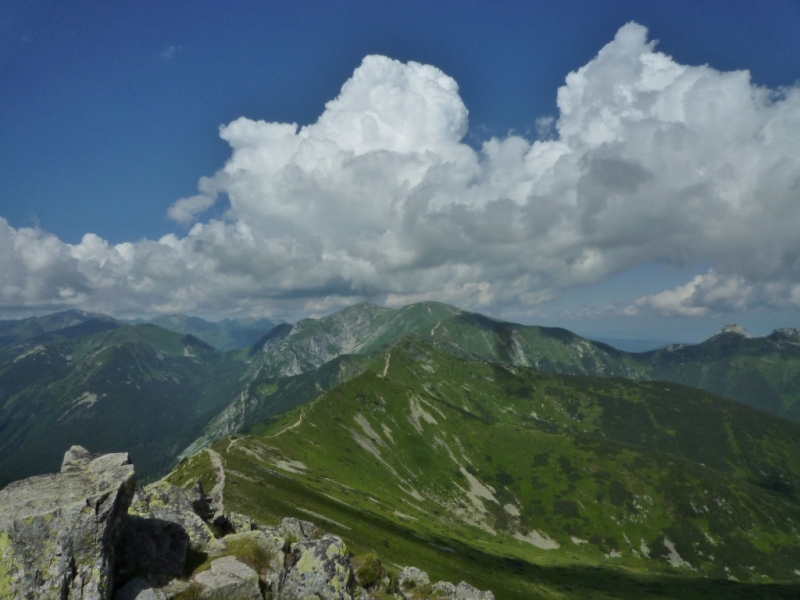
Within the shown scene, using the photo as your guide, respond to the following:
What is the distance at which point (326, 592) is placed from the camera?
26297 millimetres

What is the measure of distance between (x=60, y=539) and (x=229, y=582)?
8831 millimetres

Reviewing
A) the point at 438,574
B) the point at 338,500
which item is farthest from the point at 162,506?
the point at 338,500

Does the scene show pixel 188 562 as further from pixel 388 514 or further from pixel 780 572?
pixel 780 572

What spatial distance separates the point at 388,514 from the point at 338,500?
1026 inches

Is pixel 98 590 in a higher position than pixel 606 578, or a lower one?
higher

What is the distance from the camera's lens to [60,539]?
65.3 ft

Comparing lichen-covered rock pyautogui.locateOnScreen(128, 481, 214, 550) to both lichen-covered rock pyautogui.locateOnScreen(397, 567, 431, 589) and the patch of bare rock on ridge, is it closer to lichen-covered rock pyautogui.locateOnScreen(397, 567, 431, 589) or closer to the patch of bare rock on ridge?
the patch of bare rock on ridge

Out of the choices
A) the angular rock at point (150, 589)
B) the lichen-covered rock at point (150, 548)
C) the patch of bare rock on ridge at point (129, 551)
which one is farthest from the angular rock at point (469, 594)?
the angular rock at point (150, 589)

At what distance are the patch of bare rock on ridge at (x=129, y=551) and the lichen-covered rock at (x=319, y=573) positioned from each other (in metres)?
0.06

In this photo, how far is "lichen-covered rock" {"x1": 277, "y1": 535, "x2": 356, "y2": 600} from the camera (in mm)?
25766

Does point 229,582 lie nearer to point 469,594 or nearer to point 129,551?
point 129,551

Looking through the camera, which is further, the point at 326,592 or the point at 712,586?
the point at 712,586

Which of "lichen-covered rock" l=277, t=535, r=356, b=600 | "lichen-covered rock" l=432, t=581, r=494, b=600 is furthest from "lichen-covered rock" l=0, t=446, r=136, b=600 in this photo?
"lichen-covered rock" l=432, t=581, r=494, b=600

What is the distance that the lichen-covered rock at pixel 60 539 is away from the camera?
62.6ft
